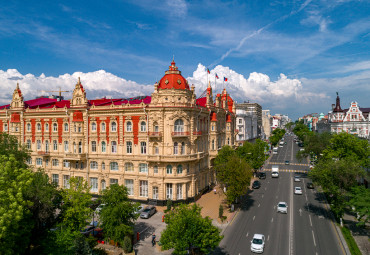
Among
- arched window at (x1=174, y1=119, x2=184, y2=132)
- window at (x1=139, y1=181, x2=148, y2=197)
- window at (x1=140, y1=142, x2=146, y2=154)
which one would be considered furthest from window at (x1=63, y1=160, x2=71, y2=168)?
arched window at (x1=174, y1=119, x2=184, y2=132)

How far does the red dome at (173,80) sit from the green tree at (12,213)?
3040 cm

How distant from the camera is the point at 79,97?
56875mm

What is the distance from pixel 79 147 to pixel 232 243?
38.2 metres

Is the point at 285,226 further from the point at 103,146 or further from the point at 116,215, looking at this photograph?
the point at 103,146

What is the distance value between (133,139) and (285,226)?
104 feet

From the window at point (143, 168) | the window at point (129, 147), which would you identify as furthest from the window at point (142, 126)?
the window at point (143, 168)

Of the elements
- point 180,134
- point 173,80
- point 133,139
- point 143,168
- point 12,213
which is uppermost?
point 173,80

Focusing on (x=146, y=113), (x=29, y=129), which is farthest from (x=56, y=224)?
(x=29, y=129)

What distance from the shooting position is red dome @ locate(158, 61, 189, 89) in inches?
2005

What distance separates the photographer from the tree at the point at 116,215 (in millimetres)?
31484

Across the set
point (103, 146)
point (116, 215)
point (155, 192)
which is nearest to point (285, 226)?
point (155, 192)

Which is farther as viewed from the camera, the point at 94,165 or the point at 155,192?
the point at 94,165

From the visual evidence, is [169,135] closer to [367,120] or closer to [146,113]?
[146,113]

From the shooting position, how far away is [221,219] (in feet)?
139
